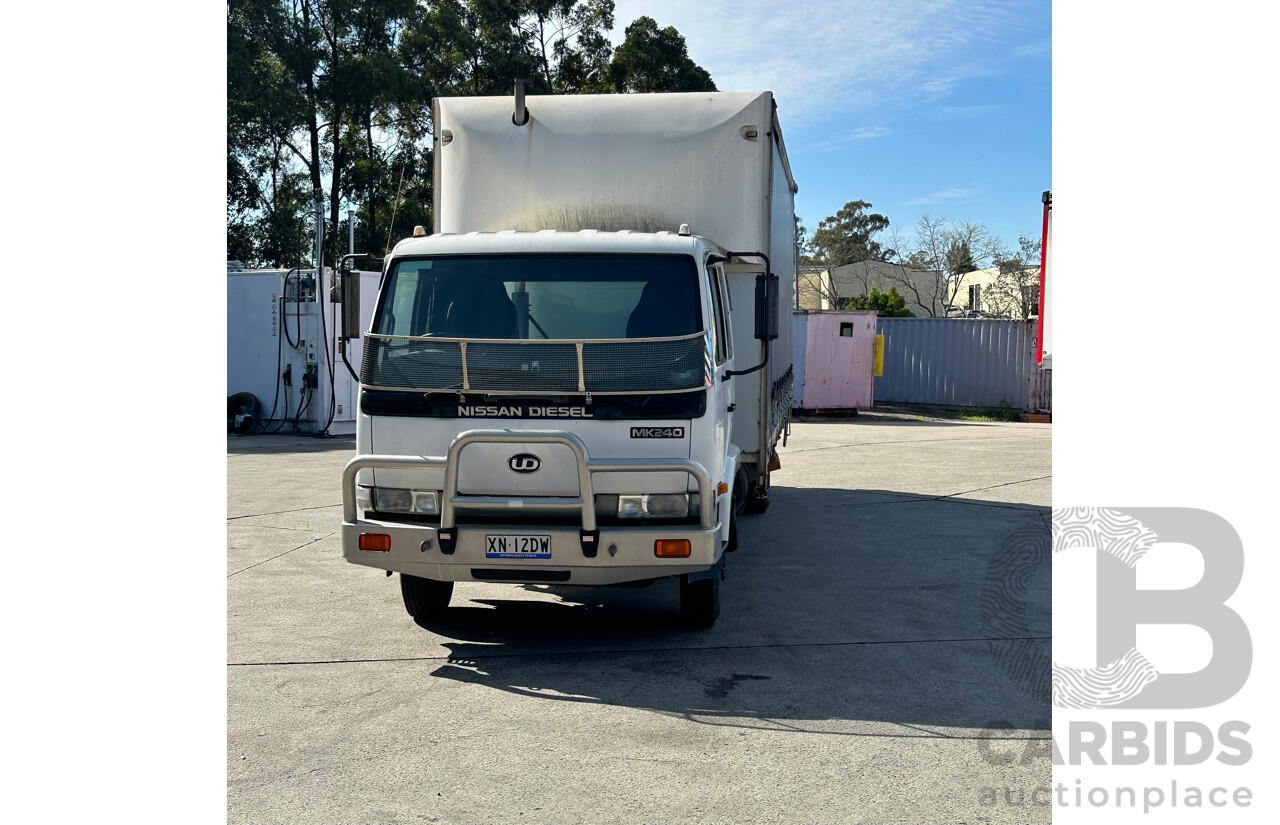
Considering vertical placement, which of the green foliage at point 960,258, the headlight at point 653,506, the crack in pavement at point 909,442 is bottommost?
the crack in pavement at point 909,442

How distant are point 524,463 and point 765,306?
1.88 m

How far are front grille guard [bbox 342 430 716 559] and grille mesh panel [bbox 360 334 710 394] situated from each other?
30 centimetres

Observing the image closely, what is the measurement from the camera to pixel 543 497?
6.02 meters

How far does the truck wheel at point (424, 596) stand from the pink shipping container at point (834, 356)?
1817 centimetres

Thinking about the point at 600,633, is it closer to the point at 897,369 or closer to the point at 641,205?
the point at 641,205

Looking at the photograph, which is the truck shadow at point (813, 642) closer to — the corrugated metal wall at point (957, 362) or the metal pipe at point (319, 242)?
the metal pipe at point (319, 242)

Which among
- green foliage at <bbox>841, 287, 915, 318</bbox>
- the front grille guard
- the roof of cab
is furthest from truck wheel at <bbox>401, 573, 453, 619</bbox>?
green foliage at <bbox>841, 287, 915, 318</bbox>

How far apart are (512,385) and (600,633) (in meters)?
1.85

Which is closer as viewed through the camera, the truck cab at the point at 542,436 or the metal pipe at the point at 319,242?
the truck cab at the point at 542,436

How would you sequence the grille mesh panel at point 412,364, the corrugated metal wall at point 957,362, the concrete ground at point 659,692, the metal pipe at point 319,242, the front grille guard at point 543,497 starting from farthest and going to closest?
the corrugated metal wall at point 957,362
the metal pipe at point 319,242
the grille mesh panel at point 412,364
the front grille guard at point 543,497
the concrete ground at point 659,692

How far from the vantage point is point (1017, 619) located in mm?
7141

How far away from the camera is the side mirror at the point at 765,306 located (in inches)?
267

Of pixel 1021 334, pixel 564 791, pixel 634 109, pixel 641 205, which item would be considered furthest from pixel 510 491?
pixel 1021 334

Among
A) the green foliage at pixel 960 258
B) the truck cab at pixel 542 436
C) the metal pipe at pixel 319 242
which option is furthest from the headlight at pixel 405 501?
the green foliage at pixel 960 258
